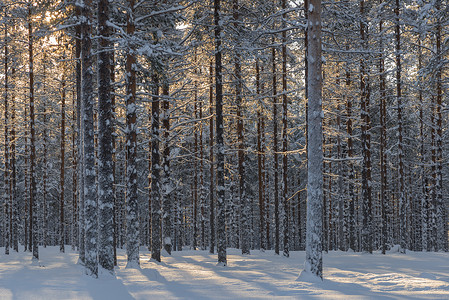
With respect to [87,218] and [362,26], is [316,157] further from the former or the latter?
[362,26]

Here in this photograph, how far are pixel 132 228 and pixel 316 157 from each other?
264 inches

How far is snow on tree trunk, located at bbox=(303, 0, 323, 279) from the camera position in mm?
11312

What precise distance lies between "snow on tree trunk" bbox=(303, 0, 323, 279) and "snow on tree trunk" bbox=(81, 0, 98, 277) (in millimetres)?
5732

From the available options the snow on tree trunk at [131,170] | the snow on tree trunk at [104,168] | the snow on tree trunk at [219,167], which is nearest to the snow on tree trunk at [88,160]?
the snow on tree trunk at [104,168]

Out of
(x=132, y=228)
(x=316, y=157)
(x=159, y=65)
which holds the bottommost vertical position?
(x=132, y=228)

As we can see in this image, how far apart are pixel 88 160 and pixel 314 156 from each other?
613cm

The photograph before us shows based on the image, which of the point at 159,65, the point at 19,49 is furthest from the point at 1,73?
the point at 159,65

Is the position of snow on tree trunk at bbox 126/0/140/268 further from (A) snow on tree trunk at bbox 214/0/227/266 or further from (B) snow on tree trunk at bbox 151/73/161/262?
(A) snow on tree trunk at bbox 214/0/227/266

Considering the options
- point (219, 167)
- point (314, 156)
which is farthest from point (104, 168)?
point (314, 156)

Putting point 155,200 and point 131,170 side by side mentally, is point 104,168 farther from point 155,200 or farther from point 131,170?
point 155,200

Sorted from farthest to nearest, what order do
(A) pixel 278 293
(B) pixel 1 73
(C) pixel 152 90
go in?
(B) pixel 1 73 < (C) pixel 152 90 < (A) pixel 278 293

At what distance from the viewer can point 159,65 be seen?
14.6 meters

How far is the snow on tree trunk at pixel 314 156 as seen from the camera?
37.1 ft

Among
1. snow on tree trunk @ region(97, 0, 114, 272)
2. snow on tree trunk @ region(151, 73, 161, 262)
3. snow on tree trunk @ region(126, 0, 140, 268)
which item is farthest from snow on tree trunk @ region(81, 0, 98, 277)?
Result: snow on tree trunk @ region(151, 73, 161, 262)
